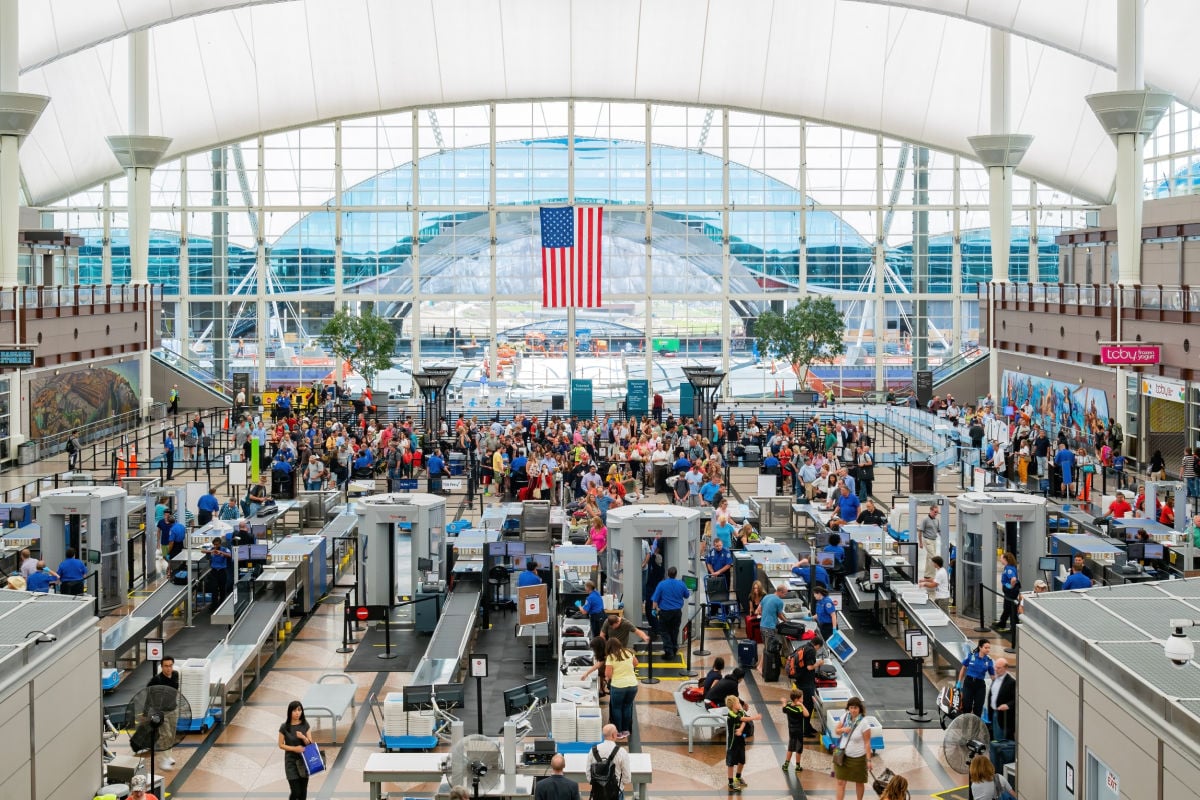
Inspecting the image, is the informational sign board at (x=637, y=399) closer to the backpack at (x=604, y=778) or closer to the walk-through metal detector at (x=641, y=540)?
the walk-through metal detector at (x=641, y=540)

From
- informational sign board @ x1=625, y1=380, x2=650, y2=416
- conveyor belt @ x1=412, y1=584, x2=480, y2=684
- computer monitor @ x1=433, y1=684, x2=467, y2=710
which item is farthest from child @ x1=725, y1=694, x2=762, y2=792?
informational sign board @ x1=625, y1=380, x2=650, y2=416

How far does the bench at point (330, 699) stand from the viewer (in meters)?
14.4

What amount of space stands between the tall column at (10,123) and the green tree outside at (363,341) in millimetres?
14978

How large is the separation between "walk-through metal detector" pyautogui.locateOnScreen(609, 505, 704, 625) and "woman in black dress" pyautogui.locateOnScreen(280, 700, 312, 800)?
6911 mm

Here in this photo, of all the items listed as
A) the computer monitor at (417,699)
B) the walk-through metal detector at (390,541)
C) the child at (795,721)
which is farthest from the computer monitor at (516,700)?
the walk-through metal detector at (390,541)

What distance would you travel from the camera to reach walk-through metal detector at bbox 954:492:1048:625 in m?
19.1

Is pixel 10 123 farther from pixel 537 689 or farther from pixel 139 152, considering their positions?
pixel 537 689

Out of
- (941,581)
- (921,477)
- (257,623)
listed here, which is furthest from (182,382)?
(941,581)

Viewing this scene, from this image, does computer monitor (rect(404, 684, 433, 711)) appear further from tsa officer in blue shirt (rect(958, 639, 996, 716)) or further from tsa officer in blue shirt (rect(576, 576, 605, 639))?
tsa officer in blue shirt (rect(958, 639, 996, 716))

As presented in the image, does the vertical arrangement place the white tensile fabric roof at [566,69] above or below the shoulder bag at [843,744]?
above

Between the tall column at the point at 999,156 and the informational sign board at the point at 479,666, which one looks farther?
the tall column at the point at 999,156

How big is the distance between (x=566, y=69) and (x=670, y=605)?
3508 cm

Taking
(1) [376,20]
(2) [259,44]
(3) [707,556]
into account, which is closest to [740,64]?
(1) [376,20]

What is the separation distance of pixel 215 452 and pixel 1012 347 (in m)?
23.0
